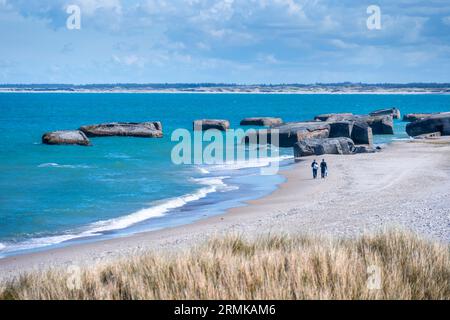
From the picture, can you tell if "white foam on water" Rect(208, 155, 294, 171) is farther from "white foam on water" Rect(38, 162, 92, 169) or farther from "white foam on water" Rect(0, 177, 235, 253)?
"white foam on water" Rect(38, 162, 92, 169)

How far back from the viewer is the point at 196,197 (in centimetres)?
2911

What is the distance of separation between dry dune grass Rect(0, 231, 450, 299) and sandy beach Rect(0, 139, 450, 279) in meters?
2.03

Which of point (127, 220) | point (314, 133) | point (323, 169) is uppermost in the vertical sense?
point (314, 133)

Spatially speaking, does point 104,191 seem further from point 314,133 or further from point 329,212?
point 314,133

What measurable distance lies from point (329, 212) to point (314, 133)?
31.2 m

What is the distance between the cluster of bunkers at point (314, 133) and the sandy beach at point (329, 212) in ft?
16.7

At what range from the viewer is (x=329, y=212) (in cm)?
2209

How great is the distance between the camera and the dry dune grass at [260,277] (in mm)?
8898

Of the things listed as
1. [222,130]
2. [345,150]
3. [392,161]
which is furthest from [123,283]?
[222,130]

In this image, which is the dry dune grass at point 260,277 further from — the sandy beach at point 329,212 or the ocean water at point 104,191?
the ocean water at point 104,191

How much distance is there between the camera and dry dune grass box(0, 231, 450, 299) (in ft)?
29.2

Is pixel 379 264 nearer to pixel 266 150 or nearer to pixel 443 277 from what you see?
pixel 443 277

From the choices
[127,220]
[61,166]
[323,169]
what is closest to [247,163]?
[323,169]
